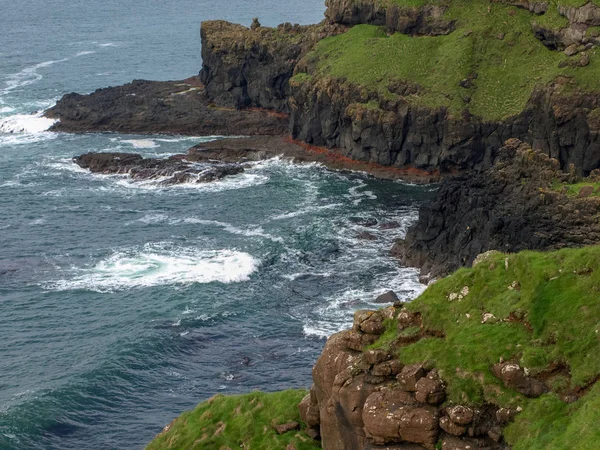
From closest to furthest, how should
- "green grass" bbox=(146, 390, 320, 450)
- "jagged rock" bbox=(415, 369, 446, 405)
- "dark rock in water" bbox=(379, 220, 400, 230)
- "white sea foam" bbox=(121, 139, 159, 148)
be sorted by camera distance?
"jagged rock" bbox=(415, 369, 446, 405) < "green grass" bbox=(146, 390, 320, 450) < "dark rock in water" bbox=(379, 220, 400, 230) < "white sea foam" bbox=(121, 139, 159, 148)

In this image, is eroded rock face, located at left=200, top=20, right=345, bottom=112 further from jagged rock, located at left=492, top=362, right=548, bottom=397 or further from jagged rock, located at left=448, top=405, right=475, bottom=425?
jagged rock, located at left=448, top=405, right=475, bottom=425

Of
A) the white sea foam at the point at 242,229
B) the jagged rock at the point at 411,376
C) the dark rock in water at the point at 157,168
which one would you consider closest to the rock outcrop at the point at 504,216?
the white sea foam at the point at 242,229

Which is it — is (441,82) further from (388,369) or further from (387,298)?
(388,369)

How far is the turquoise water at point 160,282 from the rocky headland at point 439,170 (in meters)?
5.77

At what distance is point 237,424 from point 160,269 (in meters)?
43.2

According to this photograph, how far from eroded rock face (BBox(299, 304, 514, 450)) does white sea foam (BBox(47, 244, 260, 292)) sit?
146 feet

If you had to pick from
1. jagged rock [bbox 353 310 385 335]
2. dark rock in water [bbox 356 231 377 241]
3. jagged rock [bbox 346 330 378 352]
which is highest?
jagged rock [bbox 353 310 385 335]

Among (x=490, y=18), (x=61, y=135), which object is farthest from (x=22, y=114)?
(x=490, y=18)

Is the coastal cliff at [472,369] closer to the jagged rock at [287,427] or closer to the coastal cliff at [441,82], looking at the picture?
the jagged rock at [287,427]

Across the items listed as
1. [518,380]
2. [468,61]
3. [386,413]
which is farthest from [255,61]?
[518,380]

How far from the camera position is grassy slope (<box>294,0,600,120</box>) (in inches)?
4208

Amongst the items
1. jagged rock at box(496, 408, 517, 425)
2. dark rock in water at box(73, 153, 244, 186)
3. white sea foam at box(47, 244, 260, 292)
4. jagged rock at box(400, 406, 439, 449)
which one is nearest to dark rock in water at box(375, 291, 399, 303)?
white sea foam at box(47, 244, 260, 292)

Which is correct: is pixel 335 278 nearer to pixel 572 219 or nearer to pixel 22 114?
pixel 572 219

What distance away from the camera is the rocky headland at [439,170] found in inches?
1273
